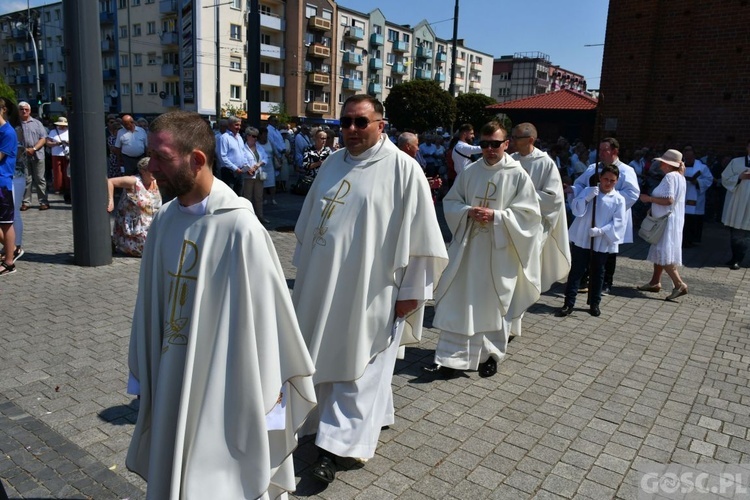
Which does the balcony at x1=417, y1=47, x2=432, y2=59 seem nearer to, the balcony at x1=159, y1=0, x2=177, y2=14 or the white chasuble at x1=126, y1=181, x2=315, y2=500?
the balcony at x1=159, y1=0, x2=177, y2=14

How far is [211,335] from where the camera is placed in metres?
2.29

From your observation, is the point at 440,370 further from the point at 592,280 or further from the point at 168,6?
the point at 168,6

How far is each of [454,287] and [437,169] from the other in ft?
46.4

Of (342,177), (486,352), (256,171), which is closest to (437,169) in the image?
(256,171)

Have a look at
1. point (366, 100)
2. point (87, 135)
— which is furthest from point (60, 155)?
point (366, 100)

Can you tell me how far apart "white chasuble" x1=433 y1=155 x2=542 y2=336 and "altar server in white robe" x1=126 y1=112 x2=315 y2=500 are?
9.25ft

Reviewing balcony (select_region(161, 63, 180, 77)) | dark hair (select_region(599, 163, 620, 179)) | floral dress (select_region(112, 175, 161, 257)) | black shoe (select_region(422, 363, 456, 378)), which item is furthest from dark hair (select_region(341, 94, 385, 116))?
balcony (select_region(161, 63, 180, 77))

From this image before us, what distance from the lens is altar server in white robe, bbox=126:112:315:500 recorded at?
7.39 feet

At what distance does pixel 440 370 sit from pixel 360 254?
6.84 feet

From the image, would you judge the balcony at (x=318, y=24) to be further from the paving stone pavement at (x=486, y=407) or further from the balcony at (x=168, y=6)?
the paving stone pavement at (x=486, y=407)

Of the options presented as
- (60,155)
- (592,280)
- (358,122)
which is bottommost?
(592,280)

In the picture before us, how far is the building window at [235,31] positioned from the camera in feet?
182

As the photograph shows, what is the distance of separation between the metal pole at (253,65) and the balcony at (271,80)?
48262 millimetres

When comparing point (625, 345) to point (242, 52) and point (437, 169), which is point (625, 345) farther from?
point (242, 52)
